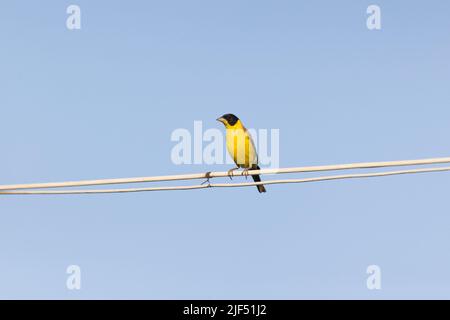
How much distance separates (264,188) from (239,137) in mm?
850

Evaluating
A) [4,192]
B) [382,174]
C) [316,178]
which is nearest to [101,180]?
[4,192]

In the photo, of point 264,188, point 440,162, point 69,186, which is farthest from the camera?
point 264,188

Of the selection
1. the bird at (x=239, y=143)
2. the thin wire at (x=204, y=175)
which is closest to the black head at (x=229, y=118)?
the bird at (x=239, y=143)

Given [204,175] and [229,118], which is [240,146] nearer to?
[229,118]

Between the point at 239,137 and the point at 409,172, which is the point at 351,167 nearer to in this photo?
the point at 409,172

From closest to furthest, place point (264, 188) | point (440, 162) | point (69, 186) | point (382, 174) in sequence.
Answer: point (440, 162) → point (382, 174) → point (69, 186) → point (264, 188)

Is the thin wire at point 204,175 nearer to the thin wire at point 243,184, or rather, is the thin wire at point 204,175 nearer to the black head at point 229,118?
the thin wire at point 243,184

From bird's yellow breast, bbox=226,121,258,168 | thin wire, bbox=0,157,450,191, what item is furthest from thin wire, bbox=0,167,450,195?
bird's yellow breast, bbox=226,121,258,168

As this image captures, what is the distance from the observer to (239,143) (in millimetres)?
13266

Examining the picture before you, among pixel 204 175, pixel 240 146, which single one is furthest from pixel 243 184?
pixel 240 146

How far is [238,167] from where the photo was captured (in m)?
13.4

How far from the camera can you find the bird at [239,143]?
13.2m

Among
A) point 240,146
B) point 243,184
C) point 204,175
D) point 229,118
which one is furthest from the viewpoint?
point 229,118

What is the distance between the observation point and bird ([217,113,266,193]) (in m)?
13.2
